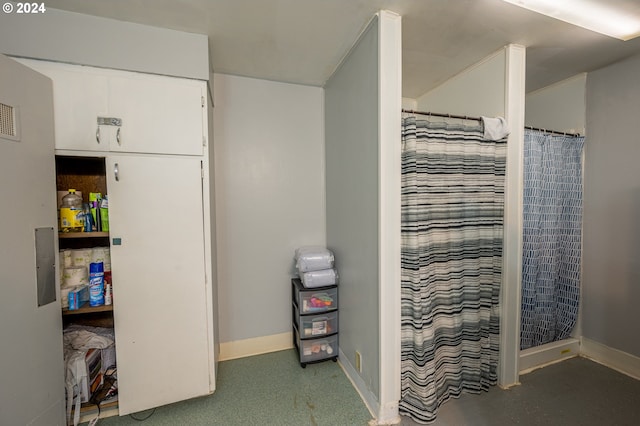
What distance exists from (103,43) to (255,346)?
7.80 ft

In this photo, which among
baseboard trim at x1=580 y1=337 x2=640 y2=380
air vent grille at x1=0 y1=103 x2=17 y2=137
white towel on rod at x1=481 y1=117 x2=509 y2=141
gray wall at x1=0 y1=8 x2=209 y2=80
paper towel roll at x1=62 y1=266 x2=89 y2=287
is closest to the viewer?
air vent grille at x1=0 y1=103 x2=17 y2=137

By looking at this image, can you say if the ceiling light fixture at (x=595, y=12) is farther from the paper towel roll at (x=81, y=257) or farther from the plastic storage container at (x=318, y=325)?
the paper towel roll at (x=81, y=257)

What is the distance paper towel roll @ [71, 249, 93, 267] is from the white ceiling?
137 cm

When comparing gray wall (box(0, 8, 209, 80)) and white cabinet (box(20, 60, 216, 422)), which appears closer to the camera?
gray wall (box(0, 8, 209, 80))

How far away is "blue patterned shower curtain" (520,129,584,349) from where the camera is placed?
1923 mm

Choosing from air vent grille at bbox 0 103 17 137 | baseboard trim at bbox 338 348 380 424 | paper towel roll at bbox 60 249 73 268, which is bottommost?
baseboard trim at bbox 338 348 380 424

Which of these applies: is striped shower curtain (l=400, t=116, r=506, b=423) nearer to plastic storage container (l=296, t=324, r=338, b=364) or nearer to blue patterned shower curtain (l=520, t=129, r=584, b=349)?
blue patterned shower curtain (l=520, t=129, r=584, b=349)

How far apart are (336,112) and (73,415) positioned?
2644mm

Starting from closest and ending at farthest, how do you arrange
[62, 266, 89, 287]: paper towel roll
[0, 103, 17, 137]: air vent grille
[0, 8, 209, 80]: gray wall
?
[0, 103, 17, 137]: air vent grille < [0, 8, 209, 80]: gray wall < [62, 266, 89, 287]: paper towel roll

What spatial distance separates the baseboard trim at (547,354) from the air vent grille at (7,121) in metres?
3.45

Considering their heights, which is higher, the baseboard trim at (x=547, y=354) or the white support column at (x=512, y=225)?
the white support column at (x=512, y=225)

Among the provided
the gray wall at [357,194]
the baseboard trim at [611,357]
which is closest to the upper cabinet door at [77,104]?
the gray wall at [357,194]

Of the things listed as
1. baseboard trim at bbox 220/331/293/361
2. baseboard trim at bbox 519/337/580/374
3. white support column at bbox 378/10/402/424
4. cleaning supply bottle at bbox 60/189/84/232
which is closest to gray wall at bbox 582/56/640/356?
baseboard trim at bbox 519/337/580/374

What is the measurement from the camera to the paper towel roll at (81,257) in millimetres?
1523
